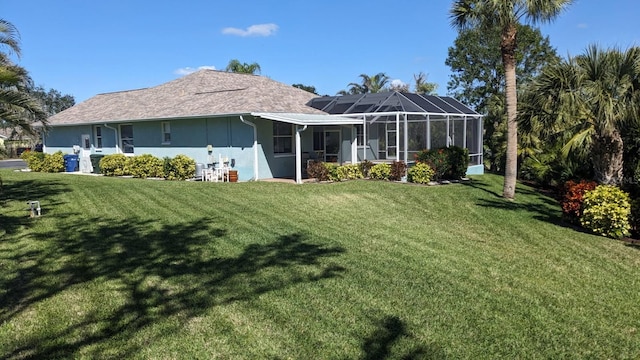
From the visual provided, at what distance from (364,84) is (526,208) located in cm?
3625

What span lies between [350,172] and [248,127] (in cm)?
418

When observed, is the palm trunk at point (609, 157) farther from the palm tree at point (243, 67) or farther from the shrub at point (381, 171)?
the palm tree at point (243, 67)

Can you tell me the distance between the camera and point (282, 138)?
61.8ft

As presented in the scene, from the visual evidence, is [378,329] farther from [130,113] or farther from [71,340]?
[130,113]

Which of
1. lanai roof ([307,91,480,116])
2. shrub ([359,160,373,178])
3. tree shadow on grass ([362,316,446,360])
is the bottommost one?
tree shadow on grass ([362,316,446,360])

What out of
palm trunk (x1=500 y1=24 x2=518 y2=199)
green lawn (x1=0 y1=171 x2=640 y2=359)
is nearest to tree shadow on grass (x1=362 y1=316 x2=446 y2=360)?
green lawn (x1=0 y1=171 x2=640 y2=359)

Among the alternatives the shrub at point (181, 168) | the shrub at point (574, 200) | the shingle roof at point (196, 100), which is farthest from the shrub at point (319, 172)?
the shrub at point (574, 200)

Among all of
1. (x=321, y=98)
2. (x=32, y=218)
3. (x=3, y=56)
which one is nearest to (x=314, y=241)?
(x=32, y=218)

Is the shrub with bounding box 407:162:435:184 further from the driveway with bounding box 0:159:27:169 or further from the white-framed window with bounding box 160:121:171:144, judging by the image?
the driveway with bounding box 0:159:27:169

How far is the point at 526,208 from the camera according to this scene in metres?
13.1

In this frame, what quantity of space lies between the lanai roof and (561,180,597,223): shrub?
8.01 meters

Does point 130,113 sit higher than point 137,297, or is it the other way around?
point 130,113

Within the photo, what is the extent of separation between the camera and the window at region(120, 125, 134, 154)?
2300cm

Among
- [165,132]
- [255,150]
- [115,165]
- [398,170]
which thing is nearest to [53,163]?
[115,165]
